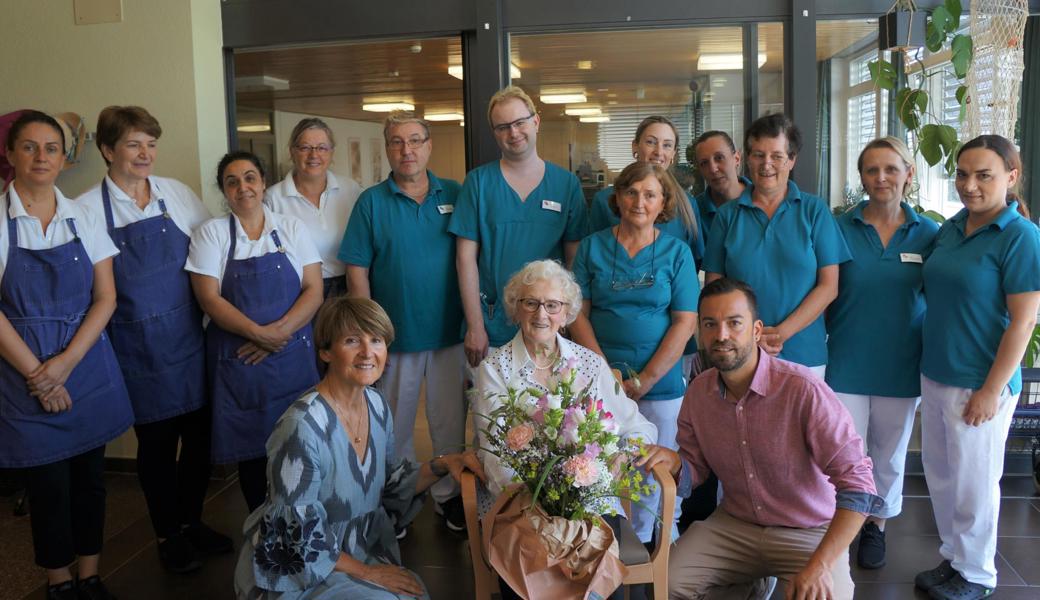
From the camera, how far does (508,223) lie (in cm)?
358

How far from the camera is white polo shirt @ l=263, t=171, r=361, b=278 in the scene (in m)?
3.82

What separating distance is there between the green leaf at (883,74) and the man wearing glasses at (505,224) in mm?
1753

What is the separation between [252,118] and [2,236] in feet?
6.33

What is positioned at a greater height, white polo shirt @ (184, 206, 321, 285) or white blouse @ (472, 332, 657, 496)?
white polo shirt @ (184, 206, 321, 285)

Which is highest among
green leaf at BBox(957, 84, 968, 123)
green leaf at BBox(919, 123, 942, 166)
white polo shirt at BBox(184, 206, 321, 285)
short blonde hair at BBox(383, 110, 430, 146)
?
green leaf at BBox(957, 84, 968, 123)

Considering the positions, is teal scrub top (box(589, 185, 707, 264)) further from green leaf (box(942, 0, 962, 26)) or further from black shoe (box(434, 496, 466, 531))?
green leaf (box(942, 0, 962, 26))

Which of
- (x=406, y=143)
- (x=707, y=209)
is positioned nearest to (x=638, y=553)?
(x=707, y=209)

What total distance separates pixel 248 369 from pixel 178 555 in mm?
854

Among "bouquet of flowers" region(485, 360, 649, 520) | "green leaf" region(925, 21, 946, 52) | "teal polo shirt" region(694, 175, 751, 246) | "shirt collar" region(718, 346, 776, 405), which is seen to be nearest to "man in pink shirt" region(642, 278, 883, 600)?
"shirt collar" region(718, 346, 776, 405)

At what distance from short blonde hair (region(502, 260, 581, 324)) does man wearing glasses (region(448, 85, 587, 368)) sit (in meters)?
0.66

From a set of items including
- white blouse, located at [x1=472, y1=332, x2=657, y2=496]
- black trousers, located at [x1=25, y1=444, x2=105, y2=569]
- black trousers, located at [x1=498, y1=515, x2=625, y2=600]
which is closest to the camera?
black trousers, located at [x1=498, y1=515, x2=625, y2=600]

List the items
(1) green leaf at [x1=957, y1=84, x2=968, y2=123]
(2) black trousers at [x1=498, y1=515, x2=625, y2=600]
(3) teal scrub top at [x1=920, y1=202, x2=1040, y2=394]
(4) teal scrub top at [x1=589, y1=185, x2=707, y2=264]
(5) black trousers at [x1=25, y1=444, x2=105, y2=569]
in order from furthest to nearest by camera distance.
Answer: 1. (1) green leaf at [x1=957, y1=84, x2=968, y2=123]
2. (4) teal scrub top at [x1=589, y1=185, x2=707, y2=264]
3. (5) black trousers at [x1=25, y1=444, x2=105, y2=569]
4. (3) teal scrub top at [x1=920, y1=202, x2=1040, y2=394]
5. (2) black trousers at [x1=498, y1=515, x2=625, y2=600]

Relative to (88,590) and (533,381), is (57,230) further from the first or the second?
(533,381)

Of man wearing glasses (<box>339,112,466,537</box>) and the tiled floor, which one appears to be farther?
man wearing glasses (<box>339,112,466,537</box>)
